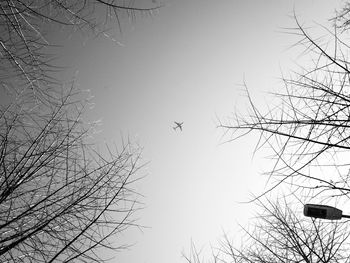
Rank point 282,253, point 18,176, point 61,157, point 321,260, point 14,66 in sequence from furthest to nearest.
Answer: point 282,253, point 321,260, point 61,157, point 18,176, point 14,66

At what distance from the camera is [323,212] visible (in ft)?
8.64

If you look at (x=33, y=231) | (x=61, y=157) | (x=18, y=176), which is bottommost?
(x=33, y=231)

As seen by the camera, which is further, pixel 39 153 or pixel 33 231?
pixel 39 153

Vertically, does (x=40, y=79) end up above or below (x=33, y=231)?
above

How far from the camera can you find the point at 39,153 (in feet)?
9.28

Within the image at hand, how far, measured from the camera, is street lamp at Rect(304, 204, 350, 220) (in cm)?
261

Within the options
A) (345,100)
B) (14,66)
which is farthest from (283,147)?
(14,66)

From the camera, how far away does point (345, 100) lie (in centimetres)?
236

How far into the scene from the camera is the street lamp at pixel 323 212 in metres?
2.61

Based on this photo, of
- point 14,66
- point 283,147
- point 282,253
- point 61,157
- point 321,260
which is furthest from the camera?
point 282,253

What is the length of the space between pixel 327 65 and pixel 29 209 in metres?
3.08

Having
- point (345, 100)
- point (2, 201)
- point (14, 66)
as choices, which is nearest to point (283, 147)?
point (345, 100)

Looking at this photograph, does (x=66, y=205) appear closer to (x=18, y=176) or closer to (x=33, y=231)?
(x=33, y=231)

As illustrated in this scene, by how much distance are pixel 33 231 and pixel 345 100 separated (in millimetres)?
2925
